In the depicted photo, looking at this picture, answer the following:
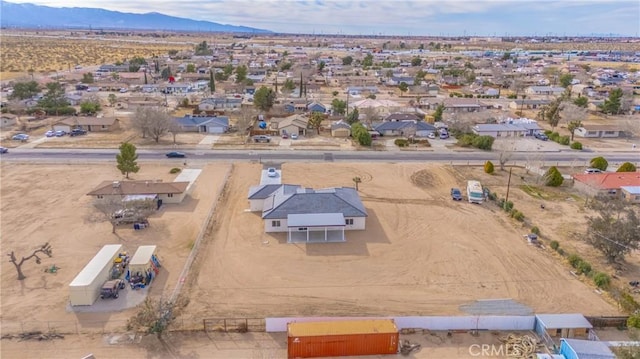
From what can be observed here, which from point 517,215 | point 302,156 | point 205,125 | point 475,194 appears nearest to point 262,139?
point 302,156

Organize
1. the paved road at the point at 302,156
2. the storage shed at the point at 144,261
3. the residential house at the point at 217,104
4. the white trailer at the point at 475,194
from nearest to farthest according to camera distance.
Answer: the storage shed at the point at 144,261, the white trailer at the point at 475,194, the paved road at the point at 302,156, the residential house at the point at 217,104

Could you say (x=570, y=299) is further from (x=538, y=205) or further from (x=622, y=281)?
(x=538, y=205)

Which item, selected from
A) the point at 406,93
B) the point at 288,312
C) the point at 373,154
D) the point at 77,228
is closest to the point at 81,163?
the point at 77,228

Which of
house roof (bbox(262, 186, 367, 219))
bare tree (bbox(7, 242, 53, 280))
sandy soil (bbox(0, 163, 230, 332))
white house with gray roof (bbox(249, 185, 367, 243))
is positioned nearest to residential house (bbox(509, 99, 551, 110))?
sandy soil (bbox(0, 163, 230, 332))

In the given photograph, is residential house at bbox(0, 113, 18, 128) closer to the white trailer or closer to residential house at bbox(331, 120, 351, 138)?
residential house at bbox(331, 120, 351, 138)

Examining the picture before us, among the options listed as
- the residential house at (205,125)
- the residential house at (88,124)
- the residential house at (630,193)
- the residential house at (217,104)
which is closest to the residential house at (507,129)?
the residential house at (630,193)

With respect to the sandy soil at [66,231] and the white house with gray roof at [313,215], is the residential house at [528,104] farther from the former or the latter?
the white house with gray roof at [313,215]
